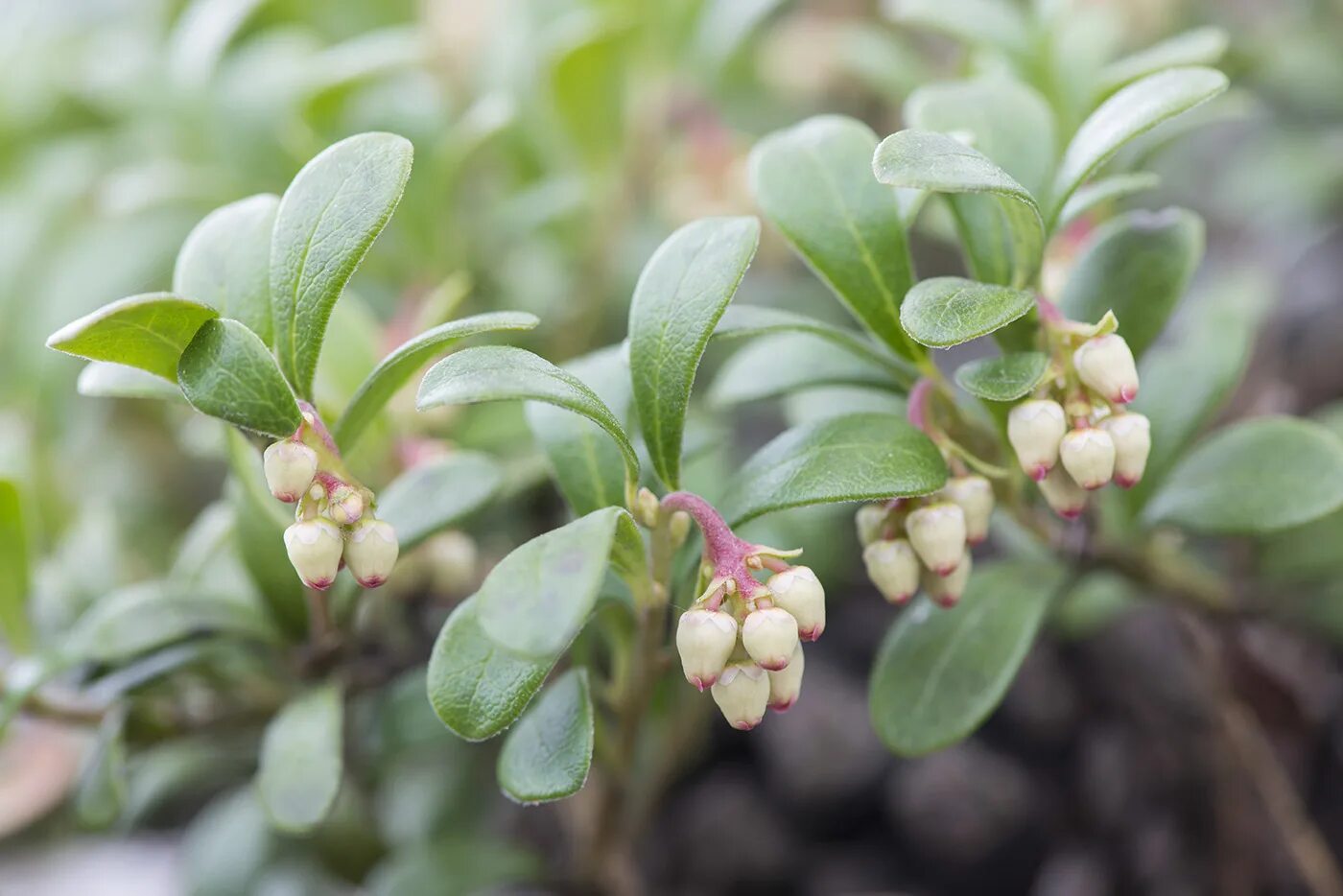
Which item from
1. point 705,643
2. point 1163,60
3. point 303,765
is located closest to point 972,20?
point 1163,60

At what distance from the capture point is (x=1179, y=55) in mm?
844

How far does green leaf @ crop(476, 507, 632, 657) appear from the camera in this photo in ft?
1.65

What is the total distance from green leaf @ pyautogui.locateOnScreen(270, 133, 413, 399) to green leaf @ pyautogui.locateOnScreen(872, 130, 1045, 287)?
255 mm

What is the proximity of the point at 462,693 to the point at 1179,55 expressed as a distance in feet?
2.18

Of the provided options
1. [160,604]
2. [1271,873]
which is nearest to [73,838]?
[160,604]

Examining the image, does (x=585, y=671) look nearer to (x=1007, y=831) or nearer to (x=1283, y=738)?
(x=1007, y=831)

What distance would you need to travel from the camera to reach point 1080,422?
0.67m

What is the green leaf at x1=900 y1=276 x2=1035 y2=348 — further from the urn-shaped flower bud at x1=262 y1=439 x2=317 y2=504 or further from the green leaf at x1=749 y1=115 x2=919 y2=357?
the urn-shaped flower bud at x1=262 y1=439 x2=317 y2=504

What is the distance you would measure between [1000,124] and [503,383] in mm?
394

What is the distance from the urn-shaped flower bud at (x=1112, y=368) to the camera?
65cm

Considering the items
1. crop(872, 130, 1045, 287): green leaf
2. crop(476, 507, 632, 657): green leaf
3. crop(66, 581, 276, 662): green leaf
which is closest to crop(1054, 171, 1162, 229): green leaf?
crop(872, 130, 1045, 287): green leaf

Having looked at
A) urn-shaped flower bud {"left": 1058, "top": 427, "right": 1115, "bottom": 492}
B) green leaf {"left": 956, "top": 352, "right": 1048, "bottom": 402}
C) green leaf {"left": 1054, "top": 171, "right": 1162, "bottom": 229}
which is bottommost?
urn-shaped flower bud {"left": 1058, "top": 427, "right": 1115, "bottom": 492}

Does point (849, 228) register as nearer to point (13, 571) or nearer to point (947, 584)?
point (947, 584)

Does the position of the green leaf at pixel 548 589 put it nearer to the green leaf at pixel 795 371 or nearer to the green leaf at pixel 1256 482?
the green leaf at pixel 795 371
